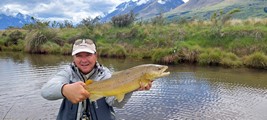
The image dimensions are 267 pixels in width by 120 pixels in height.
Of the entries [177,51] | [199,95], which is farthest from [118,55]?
[199,95]

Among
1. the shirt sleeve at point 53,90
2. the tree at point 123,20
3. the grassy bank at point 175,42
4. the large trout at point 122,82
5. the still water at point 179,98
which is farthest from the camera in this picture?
the tree at point 123,20

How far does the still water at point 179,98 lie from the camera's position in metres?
14.3

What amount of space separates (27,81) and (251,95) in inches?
581

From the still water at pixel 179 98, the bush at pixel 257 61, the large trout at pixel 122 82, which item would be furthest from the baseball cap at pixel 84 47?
the bush at pixel 257 61

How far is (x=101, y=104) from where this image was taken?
442 cm

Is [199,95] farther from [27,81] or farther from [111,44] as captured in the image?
[111,44]

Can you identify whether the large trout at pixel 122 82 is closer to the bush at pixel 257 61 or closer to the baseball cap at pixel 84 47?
the baseball cap at pixel 84 47

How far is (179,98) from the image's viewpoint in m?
17.2

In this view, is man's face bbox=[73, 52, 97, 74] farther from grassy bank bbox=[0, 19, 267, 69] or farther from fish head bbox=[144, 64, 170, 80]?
grassy bank bbox=[0, 19, 267, 69]

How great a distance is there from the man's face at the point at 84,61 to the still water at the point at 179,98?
9941mm

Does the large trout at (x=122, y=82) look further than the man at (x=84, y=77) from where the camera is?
No

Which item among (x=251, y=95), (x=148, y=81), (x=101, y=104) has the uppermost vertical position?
(x=148, y=81)

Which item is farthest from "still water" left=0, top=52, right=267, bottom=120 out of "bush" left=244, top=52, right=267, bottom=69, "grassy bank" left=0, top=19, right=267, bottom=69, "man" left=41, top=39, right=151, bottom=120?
"man" left=41, top=39, right=151, bottom=120

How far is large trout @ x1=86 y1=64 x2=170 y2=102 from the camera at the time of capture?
141 inches
